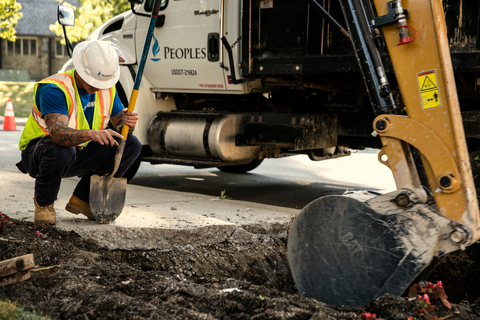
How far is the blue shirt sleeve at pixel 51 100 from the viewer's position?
11.7 feet

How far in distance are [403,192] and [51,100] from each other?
2.49 m

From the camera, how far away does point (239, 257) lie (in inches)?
146

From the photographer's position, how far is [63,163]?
3.59 m

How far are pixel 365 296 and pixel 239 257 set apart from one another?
1378 mm

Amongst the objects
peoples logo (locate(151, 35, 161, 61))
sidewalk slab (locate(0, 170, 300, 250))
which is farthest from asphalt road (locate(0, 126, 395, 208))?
peoples logo (locate(151, 35, 161, 61))

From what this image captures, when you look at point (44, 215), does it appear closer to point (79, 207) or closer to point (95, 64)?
point (79, 207)

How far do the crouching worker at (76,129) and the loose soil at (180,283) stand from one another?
408mm

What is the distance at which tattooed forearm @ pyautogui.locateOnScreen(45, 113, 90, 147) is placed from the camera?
136 inches

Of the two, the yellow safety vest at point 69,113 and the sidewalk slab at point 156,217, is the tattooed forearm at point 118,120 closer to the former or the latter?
the yellow safety vest at point 69,113

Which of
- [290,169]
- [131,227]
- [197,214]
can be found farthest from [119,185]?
[290,169]

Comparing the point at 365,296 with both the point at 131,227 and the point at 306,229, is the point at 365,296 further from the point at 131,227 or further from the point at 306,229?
the point at 131,227

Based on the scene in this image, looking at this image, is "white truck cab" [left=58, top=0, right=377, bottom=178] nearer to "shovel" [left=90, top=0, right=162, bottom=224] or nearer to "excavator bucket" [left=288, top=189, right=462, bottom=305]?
"shovel" [left=90, top=0, right=162, bottom=224]

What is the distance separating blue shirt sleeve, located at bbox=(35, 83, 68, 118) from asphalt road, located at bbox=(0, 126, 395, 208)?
109 inches

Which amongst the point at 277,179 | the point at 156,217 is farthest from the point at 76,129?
the point at 277,179
